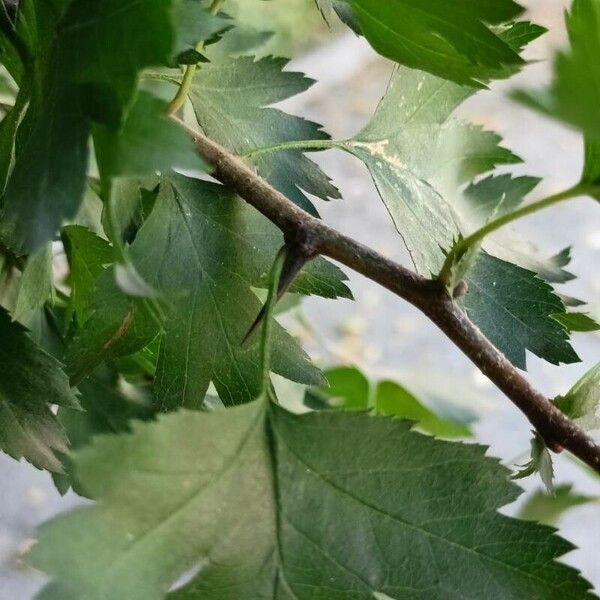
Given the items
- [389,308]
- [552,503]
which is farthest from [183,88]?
[389,308]

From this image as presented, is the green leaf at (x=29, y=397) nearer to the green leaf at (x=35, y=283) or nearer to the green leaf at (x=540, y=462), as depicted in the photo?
the green leaf at (x=35, y=283)

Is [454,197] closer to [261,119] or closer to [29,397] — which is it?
[261,119]

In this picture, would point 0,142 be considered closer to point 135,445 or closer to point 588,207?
point 135,445

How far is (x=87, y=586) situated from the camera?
19 cm

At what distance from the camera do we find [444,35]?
0.82ft

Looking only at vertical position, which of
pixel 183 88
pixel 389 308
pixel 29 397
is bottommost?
pixel 389 308

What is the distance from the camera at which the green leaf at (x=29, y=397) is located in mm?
281

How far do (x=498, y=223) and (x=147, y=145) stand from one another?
4.3 inches

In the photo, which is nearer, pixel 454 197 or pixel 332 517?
pixel 332 517

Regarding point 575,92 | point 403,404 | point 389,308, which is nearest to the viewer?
point 575,92

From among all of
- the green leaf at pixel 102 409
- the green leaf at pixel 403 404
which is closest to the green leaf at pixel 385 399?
the green leaf at pixel 403 404

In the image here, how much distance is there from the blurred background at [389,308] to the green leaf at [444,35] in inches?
5.9

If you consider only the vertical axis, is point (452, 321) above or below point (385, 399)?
above

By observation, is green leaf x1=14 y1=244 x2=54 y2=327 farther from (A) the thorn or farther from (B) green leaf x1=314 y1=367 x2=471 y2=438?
(B) green leaf x1=314 y1=367 x2=471 y2=438
